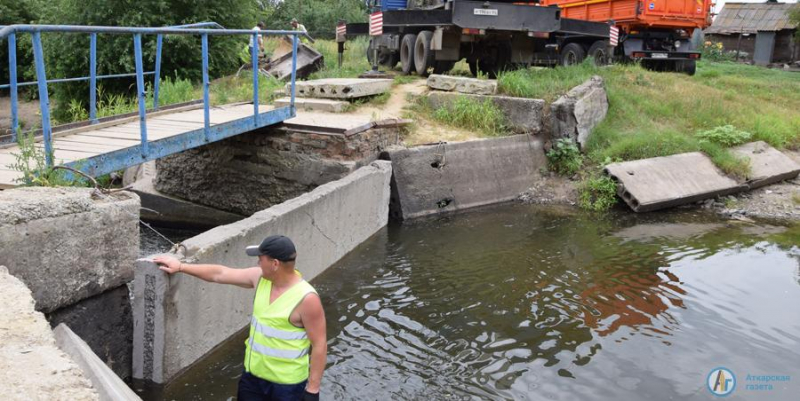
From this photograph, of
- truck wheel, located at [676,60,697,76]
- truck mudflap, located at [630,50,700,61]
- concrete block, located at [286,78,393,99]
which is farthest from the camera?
truck wheel, located at [676,60,697,76]

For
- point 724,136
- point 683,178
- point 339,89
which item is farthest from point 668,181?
point 339,89

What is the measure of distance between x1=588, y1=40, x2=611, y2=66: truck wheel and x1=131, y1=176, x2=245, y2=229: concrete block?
9.91 m

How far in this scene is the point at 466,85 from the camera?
1210 cm

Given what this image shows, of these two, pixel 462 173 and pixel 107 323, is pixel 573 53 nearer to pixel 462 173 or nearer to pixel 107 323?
pixel 462 173

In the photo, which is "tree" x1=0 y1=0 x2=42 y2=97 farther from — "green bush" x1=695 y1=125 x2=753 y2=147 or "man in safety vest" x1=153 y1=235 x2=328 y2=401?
"man in safety vest" x1=153 y1=235 x2=328 y2=401

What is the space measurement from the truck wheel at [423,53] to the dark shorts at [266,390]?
10861 mm

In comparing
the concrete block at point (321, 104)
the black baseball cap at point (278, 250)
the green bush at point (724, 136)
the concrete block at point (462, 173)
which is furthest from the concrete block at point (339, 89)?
the black baseball cap at point (278, 250)

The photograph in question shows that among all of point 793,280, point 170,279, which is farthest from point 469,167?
point 170,279

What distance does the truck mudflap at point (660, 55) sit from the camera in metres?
16.9

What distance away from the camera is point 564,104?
11.7 meters

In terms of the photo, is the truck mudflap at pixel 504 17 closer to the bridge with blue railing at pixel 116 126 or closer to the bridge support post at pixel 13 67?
the bridge with blue railing at pixel 116 126

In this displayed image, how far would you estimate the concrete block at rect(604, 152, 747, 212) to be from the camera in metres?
10.5

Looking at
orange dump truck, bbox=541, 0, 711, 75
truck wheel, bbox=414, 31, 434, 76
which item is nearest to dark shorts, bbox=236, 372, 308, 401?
truck wheel, bbox=414, 31, 434, 76

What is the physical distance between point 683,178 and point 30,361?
10056mm
